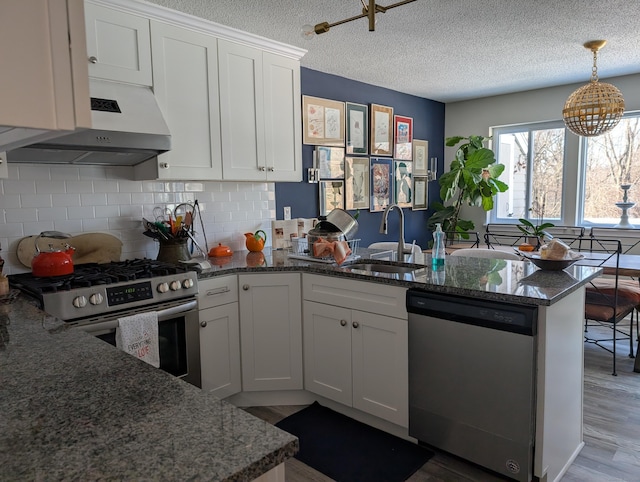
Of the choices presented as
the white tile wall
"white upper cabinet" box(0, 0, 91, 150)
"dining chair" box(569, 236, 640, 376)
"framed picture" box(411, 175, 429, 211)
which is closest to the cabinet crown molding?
the white tile wall

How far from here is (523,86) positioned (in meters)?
4.88

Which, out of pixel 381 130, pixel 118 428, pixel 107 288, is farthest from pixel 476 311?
pixel 381 130

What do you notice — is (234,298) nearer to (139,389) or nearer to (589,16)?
(139,389)

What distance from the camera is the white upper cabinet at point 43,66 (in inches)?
17.9

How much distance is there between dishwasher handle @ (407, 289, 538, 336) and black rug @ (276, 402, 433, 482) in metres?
0.71

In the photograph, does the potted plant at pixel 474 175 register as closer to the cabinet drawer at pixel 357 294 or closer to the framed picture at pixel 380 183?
the framed picture at pixel 380 183

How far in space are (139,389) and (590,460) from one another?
2.23m

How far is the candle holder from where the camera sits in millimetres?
4543

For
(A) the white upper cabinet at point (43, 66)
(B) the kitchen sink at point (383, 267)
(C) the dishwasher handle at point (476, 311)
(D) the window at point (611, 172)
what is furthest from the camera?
(D) the window at point (611, 172)

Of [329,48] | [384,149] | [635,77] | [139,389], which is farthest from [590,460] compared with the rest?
[635,77]

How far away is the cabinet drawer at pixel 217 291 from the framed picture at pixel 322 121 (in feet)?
5.98

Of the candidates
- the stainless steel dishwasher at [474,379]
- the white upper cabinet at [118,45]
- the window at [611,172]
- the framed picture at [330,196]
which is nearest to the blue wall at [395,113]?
the framed picture at [330,196]

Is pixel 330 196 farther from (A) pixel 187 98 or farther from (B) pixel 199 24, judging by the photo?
(B) pixel 199 24

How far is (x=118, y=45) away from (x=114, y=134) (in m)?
0.57
